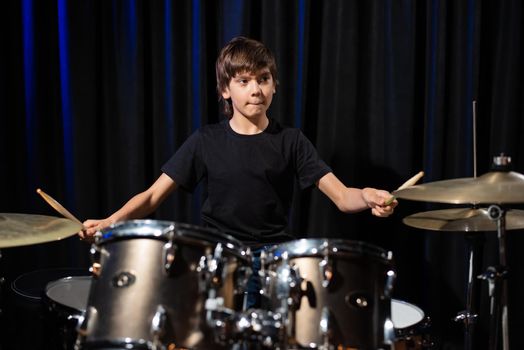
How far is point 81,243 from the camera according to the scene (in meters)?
3.26

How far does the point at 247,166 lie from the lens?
272cm

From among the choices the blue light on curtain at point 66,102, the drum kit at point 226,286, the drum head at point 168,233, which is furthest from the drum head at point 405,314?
the blue light on curtain at point 66,102

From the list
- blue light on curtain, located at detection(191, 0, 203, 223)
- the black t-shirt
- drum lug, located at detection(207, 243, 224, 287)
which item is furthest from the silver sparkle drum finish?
blue light on curtain, located at detection(191, 0, 203, 223)

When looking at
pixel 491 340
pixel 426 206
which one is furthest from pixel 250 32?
pixel 491 340

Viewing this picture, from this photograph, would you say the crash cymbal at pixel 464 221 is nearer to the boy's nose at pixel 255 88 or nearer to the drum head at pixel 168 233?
the boy's nose at pixel 255 88

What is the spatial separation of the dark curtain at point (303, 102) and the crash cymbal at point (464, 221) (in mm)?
393

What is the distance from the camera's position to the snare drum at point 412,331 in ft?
7.50

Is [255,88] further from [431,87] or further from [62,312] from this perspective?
[62,312]

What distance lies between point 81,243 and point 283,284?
1.44 metres

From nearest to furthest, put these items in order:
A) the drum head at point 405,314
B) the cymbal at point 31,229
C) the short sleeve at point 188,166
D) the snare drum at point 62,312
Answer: the cymbal at point 31,229
the snare drum at point 62,312
the drum head at point 405,314
the short sleeve at point 188,166

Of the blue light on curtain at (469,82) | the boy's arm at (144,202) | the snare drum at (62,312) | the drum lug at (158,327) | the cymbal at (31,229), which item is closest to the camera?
the drum lug at (158,327)

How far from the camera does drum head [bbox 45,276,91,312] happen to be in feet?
8.29

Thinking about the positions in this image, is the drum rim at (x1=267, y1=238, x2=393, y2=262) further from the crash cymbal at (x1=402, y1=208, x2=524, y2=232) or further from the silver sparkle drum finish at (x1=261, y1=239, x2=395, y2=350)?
the crash cymbal at (x1=402, y1=208, x2=524, y2=232)

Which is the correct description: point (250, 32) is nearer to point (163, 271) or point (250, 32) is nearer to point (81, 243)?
point (81, 243)
